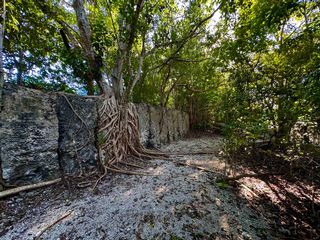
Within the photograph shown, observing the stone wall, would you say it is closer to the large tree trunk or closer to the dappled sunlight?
the large tree trunk

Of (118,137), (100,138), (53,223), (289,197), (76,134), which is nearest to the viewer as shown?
(53,223)

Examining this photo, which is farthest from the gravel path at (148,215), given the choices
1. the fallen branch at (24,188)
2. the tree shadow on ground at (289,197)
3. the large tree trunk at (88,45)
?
the large tree trunk at (88,45)

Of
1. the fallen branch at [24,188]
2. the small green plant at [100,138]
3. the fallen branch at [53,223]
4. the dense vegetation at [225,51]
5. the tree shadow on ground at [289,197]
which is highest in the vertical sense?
the dense vegetation at [225,51]

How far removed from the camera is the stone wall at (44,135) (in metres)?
1.77

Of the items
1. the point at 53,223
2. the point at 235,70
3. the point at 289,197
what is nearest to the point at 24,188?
the point at 53,223

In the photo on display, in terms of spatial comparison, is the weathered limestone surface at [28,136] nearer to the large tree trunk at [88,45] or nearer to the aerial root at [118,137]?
the aerial root at [118,137]

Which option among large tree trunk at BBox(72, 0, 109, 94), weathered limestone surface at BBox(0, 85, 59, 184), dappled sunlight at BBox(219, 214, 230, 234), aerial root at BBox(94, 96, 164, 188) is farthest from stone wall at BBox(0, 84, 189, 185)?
dappled sunlight at BBox(219, 214, 230, 234)

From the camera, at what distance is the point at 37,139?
6.51ft

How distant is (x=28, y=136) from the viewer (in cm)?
191

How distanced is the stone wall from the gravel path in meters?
0.52

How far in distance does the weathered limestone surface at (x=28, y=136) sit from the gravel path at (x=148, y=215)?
1.68 ft

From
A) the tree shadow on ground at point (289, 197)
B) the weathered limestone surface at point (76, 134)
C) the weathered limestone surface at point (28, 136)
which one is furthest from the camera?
the weathered limestone surface at point (76, 134)

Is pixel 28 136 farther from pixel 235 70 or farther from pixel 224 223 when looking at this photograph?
pixel 235 70

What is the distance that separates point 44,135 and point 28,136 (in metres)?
0.17
